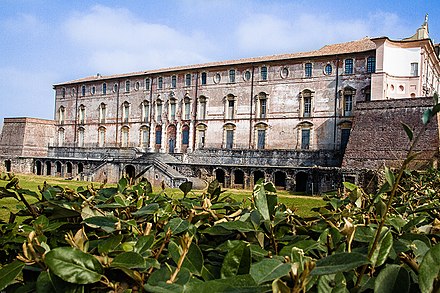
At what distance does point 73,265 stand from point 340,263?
50 centimetres

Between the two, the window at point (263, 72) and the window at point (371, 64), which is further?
the window at point (263, 72)

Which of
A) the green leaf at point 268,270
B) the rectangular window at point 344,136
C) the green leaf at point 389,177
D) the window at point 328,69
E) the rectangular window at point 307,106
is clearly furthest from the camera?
the rectangular window at point 307,106

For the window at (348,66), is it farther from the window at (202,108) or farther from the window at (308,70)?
the window at (202,108)

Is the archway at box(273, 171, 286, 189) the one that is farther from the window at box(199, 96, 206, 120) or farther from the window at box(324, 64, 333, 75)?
the window at box(199, 96, 206, 120)

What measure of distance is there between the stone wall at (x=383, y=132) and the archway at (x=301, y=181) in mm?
3892

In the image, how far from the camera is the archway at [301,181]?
29570 millimetres

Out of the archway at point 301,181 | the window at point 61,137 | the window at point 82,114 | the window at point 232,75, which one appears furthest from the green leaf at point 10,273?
the window at point 61,137

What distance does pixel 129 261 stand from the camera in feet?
2.60

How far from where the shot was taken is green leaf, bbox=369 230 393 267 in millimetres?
797

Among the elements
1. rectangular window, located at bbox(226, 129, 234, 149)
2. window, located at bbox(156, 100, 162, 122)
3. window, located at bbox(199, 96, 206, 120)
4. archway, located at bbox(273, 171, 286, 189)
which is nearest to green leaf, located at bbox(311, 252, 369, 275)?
archway, located at bbox(273, 171, 286, 189)

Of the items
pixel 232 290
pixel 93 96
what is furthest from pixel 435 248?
pixel 93 96

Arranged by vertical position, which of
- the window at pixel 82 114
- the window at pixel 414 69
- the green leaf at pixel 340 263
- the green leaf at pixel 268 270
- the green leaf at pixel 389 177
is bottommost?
the green leaf at pixel 268 270

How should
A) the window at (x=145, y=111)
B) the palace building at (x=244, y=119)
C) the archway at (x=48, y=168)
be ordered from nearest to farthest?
the palace building at (x=244, y=119), the window at (x=145, y=111), the archway at (x=48, y=168)

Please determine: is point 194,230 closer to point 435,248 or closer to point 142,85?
point 435,248
